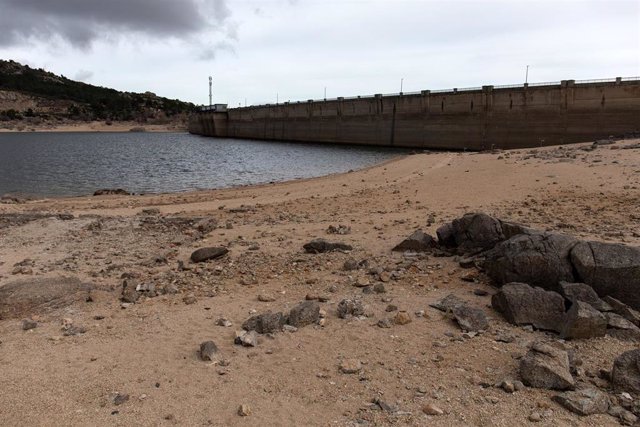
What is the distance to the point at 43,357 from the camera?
545 centimetres

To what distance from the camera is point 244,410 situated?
13.8ft

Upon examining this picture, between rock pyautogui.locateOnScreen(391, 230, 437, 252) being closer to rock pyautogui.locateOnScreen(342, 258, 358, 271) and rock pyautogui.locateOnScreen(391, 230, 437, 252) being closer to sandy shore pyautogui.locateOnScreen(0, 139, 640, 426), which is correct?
sandy shore pyautogui.locateOnScreen(0, 139, 640, 426)

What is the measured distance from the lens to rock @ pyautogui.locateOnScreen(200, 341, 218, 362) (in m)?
5.20

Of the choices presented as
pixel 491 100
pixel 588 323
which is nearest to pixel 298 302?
pixel 588 323

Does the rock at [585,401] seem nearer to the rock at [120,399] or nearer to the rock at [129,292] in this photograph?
the rock at [120,399]

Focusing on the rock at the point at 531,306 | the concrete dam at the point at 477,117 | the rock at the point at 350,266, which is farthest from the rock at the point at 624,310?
the concrete dam at the point at 477,117

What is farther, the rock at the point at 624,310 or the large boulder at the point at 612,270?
the large boulder at the point at 612,270

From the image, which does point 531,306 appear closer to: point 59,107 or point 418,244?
point 418,244

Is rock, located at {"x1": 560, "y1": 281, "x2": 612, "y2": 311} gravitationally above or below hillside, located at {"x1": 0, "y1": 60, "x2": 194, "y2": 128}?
below

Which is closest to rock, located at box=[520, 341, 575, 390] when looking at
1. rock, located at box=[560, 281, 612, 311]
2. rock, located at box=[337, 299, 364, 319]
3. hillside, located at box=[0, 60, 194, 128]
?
rock, located at box=[560, 281, 612, 311]

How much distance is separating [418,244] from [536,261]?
8.54 ft

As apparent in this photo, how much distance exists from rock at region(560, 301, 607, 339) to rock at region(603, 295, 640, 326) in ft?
1.78

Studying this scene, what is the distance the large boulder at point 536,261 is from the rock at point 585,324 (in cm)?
82

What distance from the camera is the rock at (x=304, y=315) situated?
235 inches
